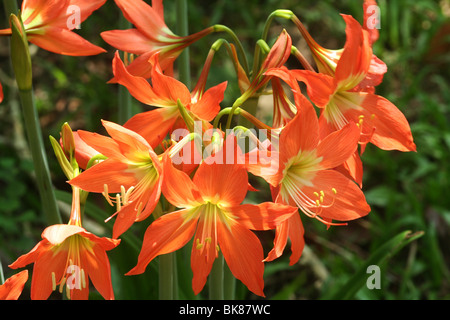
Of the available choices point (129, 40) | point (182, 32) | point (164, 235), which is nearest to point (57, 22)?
point (129, 40)

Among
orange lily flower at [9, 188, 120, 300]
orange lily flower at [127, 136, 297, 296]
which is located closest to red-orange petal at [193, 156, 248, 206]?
orange lily flower at [127, 136, 297, 296]

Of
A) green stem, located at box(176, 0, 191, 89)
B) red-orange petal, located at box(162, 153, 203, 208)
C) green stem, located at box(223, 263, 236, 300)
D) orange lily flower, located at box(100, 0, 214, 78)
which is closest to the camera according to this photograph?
red-orange petal, located at box(162, 153, 203, 208)

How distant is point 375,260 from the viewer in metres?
1.42

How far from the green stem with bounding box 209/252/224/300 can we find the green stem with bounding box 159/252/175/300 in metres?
0.09

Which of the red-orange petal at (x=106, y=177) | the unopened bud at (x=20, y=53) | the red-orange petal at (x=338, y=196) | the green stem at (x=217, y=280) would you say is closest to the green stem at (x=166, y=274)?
the green stem at (x=217, y=280)

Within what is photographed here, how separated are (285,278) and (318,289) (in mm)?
150

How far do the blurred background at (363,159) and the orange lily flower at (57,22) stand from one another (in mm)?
442

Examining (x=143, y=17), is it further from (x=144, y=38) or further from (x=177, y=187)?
(x=177, y=187)

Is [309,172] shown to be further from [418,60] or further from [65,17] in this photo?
[418,60]

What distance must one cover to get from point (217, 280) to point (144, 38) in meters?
0.51

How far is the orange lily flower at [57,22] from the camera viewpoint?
1101 millimetres

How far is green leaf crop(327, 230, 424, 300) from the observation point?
139 cm

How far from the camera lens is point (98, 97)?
2.68 metres

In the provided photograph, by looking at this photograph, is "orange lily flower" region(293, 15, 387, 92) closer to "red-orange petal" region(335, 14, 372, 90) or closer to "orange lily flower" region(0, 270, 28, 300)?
"red-orange petal" region(335, 14, 372, 90)
